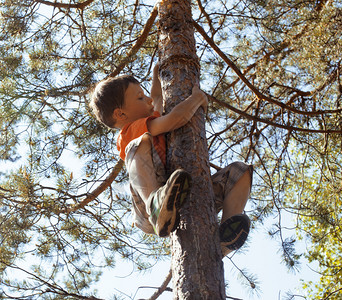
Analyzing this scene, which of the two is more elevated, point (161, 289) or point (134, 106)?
point (134, 106)

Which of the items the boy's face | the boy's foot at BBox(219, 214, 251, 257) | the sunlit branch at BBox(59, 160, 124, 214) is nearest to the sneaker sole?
the boy's foot at BBox(219, 214, 251, 257)

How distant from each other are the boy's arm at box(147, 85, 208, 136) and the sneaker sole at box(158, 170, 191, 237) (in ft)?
0.98

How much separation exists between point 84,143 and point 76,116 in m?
0.21

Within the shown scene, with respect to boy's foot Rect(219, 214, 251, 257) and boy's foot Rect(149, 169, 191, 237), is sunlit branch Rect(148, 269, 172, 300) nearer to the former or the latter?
boy's foot Rect(219, 214, 251, 257)

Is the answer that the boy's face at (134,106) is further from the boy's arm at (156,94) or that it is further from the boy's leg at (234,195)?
the boy's leg at (234,195)

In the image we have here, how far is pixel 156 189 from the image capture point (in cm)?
168

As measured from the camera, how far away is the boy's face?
6.97ft

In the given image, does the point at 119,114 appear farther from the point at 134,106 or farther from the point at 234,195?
the point at 234,195

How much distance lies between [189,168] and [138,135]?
404mm

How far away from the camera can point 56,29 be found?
3395mm

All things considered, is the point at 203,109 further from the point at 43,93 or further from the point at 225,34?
the point at 225,34

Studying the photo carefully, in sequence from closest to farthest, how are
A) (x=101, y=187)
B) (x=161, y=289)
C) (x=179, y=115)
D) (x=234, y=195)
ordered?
(x=179, y=115) → (x=234, y=195) → (x=161, y=289) → (x=101, y=187)

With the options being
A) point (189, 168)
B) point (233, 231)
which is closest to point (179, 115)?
point (189, 168)

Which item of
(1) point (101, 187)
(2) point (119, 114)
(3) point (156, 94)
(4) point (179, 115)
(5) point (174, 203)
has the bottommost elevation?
(5) point (174, 203)
